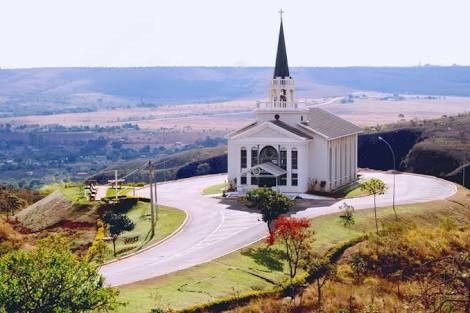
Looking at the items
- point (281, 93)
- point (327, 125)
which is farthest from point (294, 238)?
point (327, 125)

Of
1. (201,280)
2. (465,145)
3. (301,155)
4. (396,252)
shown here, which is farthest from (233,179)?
(465,145)

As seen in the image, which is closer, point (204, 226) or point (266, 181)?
point (204, 226)

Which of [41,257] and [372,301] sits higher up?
[41,257]

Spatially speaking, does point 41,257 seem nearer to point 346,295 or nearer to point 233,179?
point 346,295

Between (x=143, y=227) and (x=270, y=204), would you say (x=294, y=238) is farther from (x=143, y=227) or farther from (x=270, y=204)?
(x=143, y=227)
